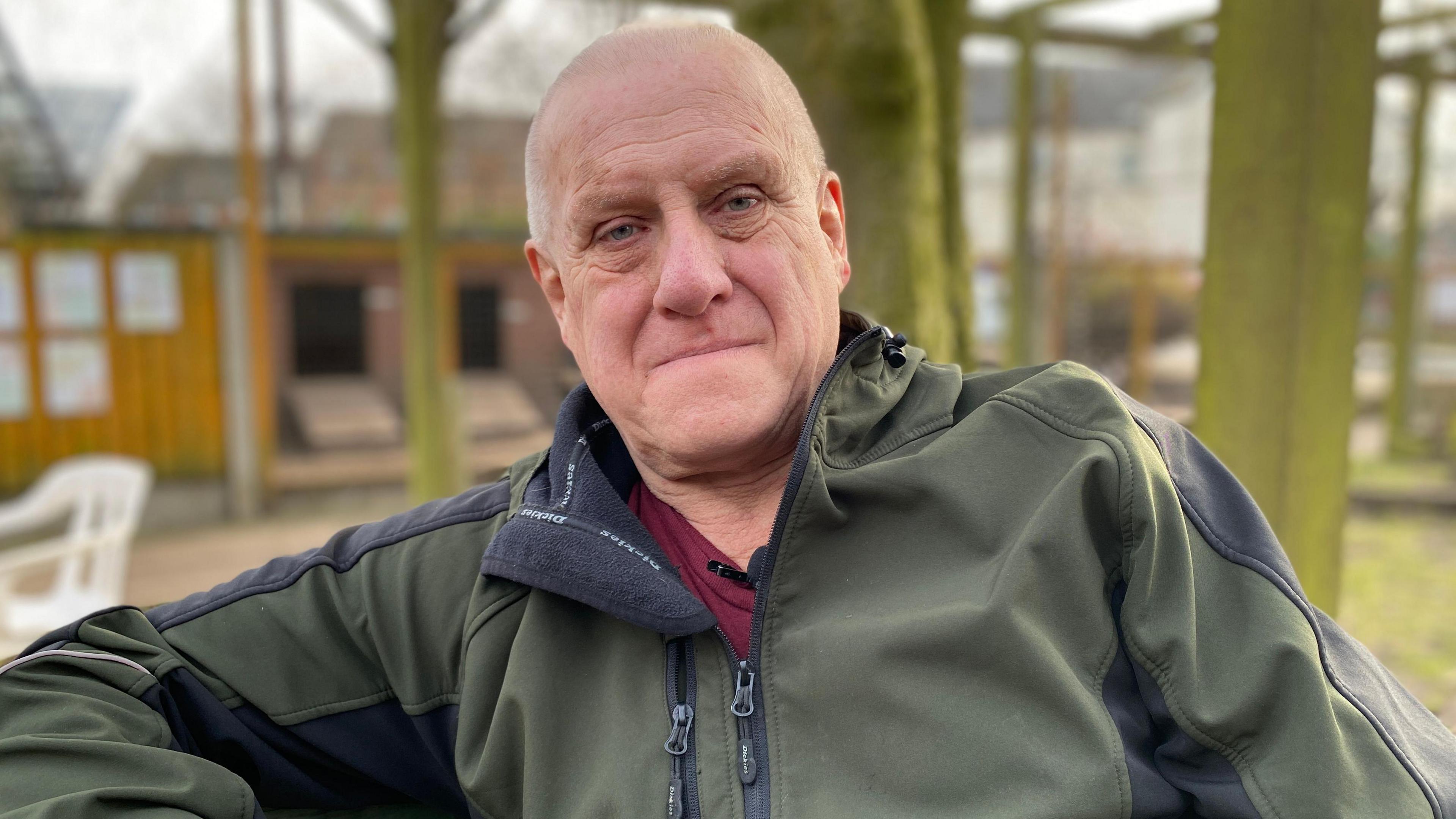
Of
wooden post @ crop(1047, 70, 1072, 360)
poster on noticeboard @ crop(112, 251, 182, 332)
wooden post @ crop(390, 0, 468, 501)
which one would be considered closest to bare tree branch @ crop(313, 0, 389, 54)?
wooden post @ crop(390, 0, 468, 501)

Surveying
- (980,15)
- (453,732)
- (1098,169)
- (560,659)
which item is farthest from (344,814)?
(1098,169)

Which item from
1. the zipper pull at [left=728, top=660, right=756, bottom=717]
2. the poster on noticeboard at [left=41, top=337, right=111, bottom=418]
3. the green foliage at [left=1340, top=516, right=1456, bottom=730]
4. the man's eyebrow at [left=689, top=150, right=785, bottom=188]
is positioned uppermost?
the man's eyebrow at [left=689, top=150, right=785, bottom=188]

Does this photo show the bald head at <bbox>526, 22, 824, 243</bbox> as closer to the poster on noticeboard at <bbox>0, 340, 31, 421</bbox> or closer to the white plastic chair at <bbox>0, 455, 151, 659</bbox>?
the white plastic chair at <bbox>0, 455, 151, 659</bbox>

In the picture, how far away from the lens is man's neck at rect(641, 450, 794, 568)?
4.83 feet

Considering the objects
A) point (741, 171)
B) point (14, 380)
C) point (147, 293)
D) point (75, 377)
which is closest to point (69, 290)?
point (147, 293)

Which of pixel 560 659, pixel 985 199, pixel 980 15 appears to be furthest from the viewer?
pixel 985 199

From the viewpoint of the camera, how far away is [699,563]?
4.82 feet

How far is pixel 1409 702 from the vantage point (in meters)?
1.27

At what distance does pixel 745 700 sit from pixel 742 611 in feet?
0.52

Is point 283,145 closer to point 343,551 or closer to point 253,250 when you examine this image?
point 253,250

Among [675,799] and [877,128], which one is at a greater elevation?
[877,128]

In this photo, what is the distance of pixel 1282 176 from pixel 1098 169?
24.7 metres

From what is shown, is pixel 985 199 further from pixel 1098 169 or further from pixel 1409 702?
pixel 1409 702

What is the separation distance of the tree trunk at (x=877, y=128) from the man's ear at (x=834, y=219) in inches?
54.1
